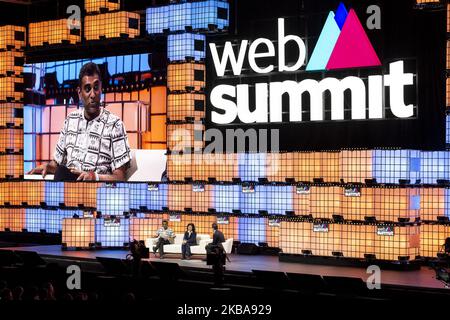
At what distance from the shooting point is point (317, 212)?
899 inches

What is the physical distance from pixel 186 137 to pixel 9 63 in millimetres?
7454

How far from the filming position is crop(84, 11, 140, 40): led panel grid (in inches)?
1094

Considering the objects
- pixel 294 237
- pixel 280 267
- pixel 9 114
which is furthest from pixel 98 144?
pixel 280 267

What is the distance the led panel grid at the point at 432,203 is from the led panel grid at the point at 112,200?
8.57 metres

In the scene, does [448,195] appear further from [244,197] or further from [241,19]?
[241,19]

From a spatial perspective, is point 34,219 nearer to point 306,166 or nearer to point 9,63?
point 9,63

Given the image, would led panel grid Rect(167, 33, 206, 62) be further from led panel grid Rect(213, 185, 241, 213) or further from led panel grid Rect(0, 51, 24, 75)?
led panel grid Rect(0, 51, 24, 75)

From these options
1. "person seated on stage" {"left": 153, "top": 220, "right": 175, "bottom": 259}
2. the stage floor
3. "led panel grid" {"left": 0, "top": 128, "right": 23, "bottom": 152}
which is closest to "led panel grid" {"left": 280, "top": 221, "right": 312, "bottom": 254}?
the stage floor

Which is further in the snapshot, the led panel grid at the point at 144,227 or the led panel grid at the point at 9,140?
the led panel grid at the point at 9,140

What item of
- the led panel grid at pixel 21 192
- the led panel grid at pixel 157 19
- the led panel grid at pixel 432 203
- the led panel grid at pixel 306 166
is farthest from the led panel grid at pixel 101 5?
the led panel grid at pixel 432 203

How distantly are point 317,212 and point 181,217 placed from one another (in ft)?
16.3

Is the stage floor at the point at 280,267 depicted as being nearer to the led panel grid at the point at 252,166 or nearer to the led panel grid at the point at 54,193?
the led panel grid at the point at 54,193

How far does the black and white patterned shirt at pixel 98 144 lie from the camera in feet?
92.1
